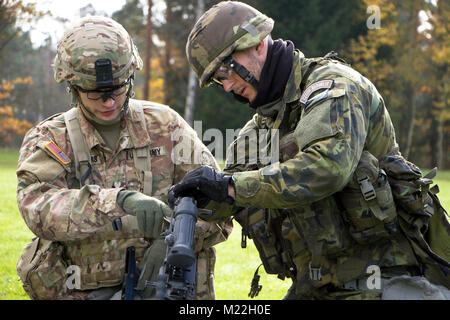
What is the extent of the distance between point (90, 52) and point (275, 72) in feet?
3.91

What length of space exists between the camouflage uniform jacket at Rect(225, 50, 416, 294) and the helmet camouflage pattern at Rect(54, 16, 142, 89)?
2.89ft

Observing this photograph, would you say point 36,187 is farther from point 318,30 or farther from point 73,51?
point 318,30

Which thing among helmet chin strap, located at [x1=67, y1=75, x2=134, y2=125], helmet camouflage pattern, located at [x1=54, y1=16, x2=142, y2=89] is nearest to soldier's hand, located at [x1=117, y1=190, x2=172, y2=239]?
helmet chin strap, located at [x1=67, y1=75, x2=134, y2=125]

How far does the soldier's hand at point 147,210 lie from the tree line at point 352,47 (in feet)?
61.9

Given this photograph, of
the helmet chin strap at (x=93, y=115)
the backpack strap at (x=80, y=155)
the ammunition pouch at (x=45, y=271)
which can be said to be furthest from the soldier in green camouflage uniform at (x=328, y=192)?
the ammunition pouch at (x=45, y=271)

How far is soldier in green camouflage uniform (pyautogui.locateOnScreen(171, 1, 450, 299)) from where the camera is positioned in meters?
2.57

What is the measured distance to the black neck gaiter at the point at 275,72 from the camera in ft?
9.44

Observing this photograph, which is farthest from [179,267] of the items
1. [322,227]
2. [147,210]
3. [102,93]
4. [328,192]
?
[102,93]

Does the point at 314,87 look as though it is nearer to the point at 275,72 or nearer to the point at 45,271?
the point at 275,72

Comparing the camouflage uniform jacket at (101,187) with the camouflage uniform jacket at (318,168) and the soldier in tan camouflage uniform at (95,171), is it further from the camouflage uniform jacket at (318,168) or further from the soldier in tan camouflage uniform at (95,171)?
the camouflage uniform jacket at (318,168)

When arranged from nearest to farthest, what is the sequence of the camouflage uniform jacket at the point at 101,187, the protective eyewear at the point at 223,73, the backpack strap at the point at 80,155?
the protective eyewear at the point at 223,73
the camouflage uniform jacket at the point at 101,187
the backpack strap at the point at 80,155

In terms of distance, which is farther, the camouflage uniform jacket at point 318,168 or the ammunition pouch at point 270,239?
the ammunition pouch at point 270,239

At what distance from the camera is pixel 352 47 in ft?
85.8

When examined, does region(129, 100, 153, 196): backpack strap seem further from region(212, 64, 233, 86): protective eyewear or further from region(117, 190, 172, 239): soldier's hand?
region(212, 64, 233, 86): protective eyewear
